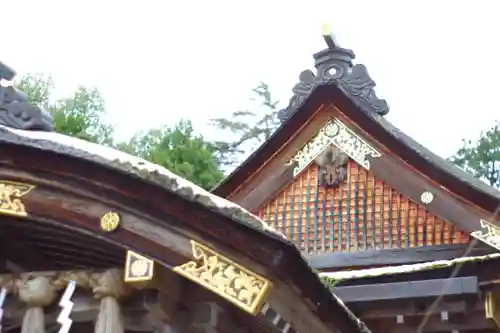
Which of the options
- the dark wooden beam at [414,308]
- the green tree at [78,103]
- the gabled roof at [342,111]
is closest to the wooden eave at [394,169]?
the gabled roof at [342,111]

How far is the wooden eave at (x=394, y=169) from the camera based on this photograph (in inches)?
280

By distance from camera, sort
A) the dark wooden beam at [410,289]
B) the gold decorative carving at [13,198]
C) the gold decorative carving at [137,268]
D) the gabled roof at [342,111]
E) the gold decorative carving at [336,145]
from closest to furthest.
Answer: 1. the gold decorative carving at [137,268]
2. the gold decorative carving at [13,198]
3. the dark wooden beam at [410,289]
4. the gabled roof at [342,111]
5. the gold decorative carving at [336,145]

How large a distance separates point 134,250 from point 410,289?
313cm

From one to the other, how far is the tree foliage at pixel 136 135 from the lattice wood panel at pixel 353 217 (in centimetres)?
735

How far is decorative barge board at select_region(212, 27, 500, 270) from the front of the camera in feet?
23.6

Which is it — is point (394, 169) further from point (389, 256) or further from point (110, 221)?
point (110, 221)

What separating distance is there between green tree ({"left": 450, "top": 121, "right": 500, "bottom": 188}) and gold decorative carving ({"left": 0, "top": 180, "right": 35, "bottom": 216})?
21644 mm

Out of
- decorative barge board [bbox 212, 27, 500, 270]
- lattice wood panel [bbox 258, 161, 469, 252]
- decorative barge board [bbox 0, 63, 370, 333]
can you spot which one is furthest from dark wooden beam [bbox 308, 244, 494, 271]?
decorative barge board [bbox 0, 63, 370, 333]

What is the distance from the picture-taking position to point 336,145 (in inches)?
315

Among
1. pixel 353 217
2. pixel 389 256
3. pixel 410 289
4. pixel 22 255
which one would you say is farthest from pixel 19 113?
pixel 353 217

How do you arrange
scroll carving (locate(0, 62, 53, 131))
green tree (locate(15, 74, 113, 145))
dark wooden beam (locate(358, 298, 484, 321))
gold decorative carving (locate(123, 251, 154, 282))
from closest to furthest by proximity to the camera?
1. gold decorative carving (locate(123, 251, 154, 282))
2. scroll carving (locate(0, 62, 53, 131))
3. dark wooden beam (locate(358, 298, 484, 321))
4. green tree (locate(15, 74, 113, 145))

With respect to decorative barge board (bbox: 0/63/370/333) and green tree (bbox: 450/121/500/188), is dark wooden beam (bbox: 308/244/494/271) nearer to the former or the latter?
decorative barge board (bbox: 0/63/370/333)

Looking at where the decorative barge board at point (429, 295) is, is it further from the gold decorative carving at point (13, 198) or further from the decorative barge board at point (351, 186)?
the gold decorative carving at point (13, 198)

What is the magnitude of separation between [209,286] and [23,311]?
3.64 feet
